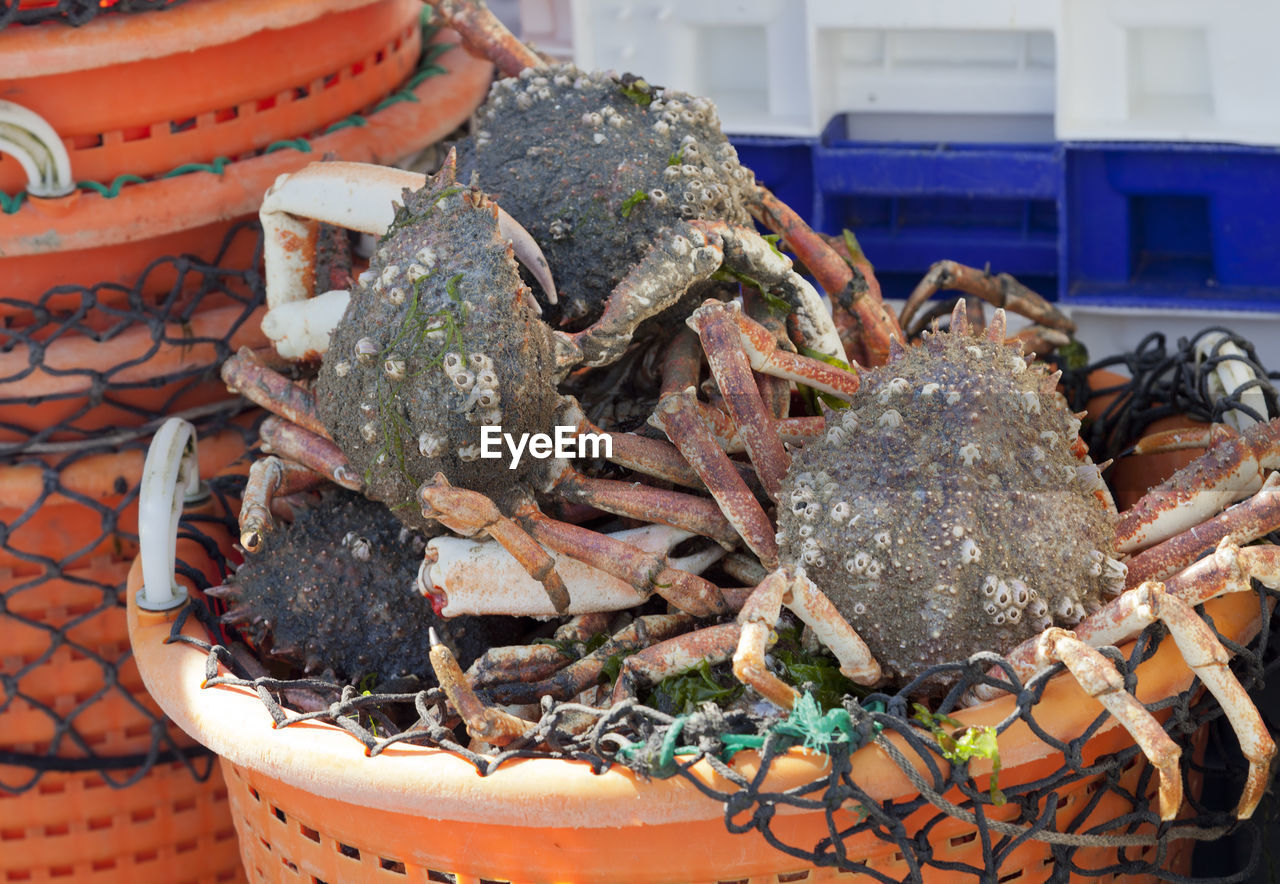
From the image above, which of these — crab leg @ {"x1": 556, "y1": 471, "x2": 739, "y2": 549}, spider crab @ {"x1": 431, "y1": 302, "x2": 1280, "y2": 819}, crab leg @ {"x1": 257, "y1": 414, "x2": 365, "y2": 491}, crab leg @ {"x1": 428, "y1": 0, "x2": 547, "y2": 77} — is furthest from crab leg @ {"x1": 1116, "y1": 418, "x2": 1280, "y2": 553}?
crab leg @ {"x1": 428, "y1": 0, "x2": 547, "y2": 77}

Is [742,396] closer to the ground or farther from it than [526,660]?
farther from it

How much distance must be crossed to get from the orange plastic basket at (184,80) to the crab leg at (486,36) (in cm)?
10

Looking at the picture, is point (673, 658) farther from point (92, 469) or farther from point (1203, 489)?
point (92, 469)

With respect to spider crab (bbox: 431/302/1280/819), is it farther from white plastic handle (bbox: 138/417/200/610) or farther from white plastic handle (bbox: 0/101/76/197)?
white plastic handle (bbox: 0/101/76/197)

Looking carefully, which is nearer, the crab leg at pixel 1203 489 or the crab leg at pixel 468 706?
the crab leg at pixel 468 706

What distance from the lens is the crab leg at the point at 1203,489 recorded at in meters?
1.19

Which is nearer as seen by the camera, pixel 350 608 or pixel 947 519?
pixel 947 519

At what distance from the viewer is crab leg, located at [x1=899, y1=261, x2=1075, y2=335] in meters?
1.58

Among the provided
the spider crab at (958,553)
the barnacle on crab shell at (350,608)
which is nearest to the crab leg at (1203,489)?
the spider crab at (958,553)

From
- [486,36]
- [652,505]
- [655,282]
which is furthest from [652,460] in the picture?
[486,36]

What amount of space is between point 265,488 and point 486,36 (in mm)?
597

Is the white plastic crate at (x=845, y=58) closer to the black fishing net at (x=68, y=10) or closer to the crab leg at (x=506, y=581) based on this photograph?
the black fishing net at (x=68, y=10)

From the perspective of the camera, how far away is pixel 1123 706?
0.95 meters

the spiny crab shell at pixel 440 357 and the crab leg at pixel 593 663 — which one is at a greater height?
the spiny crab shell at pixel 440 357
